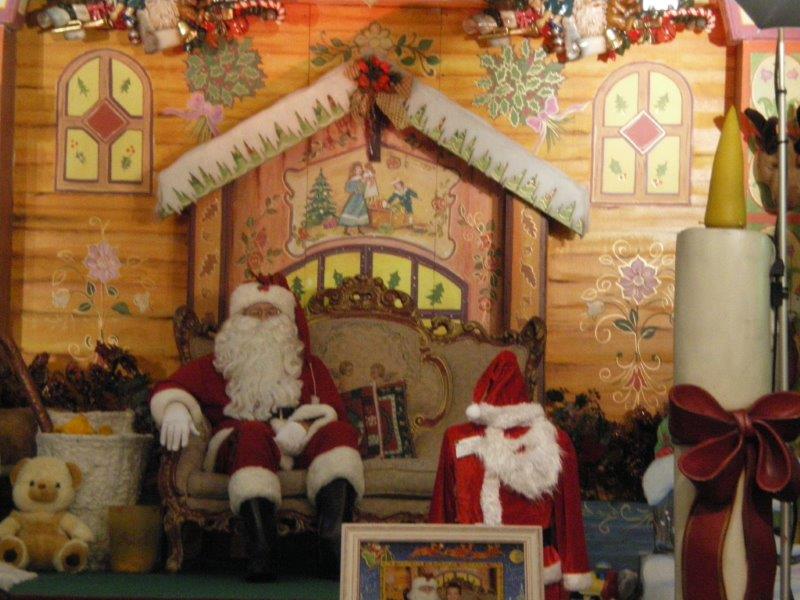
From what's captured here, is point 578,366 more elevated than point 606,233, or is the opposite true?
point 606,233

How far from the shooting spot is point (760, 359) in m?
1.40

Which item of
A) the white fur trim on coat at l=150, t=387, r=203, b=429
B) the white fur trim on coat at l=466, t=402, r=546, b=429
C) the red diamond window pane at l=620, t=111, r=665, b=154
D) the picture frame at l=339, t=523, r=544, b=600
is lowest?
the picture frame at l=339, t=523, r=544, b=600

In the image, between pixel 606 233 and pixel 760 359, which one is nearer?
pixel 760 359

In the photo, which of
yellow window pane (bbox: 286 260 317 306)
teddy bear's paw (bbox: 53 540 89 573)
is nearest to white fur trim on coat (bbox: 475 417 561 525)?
teddy bear's paw (bbox: 53 540 89 573)

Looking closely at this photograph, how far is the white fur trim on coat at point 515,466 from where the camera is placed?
301 centimetres

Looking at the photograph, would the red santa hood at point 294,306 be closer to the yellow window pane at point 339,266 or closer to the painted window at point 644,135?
the yellow window pane at point 339,266

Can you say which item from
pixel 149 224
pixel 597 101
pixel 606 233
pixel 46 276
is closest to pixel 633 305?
pixel 606 233

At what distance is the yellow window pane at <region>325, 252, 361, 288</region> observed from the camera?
6.12 m

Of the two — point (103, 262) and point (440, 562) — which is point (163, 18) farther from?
point (440, 562)

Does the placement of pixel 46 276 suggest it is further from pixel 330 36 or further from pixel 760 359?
pixel 760 359

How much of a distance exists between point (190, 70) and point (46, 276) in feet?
4.08

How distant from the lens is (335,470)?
4465 millimetres

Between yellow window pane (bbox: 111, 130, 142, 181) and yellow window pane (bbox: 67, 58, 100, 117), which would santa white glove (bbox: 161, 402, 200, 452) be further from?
yellow window pane (bbox: 67, 58, 100, 117)

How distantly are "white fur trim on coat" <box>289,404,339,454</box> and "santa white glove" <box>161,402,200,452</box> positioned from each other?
0.43 m
